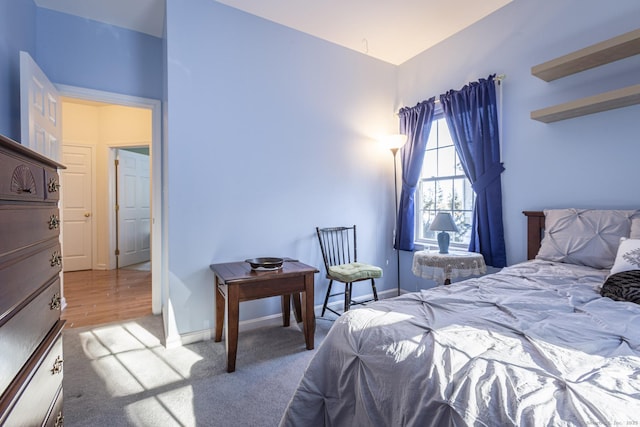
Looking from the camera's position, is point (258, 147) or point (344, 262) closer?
point (258, 147)

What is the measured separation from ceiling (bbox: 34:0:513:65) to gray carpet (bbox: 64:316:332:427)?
273 cm

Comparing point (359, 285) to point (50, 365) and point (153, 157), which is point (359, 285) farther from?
point (50, 365)

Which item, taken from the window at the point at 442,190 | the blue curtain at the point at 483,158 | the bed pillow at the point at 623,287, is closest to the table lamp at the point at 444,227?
the blue curtain at the point at 483,158

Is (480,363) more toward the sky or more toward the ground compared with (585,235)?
more toward the ground

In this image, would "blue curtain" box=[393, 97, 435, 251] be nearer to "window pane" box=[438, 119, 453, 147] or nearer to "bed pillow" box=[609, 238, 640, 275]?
"window pane" box=[438, 119, 453, 147]

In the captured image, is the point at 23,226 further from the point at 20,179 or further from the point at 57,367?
the point at 57,367

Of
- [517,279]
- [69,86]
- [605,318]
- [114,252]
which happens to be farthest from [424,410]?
[114,252]

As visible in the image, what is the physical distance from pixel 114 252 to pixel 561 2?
251 inches

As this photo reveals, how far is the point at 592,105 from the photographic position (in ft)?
6.74

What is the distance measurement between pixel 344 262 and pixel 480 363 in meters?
2.52

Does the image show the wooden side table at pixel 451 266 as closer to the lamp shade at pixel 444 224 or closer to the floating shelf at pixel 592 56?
the lamp shade at pixel 444 224

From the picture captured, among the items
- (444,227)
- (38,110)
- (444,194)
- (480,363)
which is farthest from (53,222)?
(444,194)

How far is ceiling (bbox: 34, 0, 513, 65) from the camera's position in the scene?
8.69ft

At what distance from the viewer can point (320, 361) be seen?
1.22 meters
